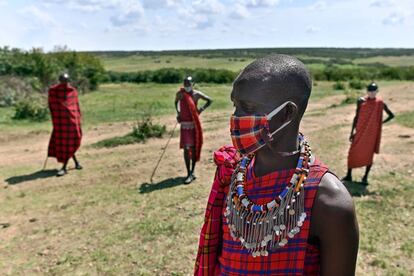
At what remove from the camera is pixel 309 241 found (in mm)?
1408

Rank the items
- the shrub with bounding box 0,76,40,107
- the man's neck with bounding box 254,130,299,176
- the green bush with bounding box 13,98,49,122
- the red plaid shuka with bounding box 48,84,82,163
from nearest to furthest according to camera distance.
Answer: the man's neck with bounding box 254,130,299,176, the red plaid shuka with bounding box 48,84,82,163, the green bush with bounding box 13,98,49,122, the shrub with bounding box 0,76,40,107

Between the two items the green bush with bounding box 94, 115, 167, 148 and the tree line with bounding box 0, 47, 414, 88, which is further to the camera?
the tree line with bounding box 0, 47, 414, 88

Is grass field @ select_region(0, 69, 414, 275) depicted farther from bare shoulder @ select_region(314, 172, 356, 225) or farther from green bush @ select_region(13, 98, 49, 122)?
bare shoulder @ select_region(314, 172, 356, 225)

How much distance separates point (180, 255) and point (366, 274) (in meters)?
1.87

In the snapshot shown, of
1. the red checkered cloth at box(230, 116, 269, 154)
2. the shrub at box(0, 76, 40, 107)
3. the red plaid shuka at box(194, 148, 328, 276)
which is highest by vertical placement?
the red checkered cloth at box(230, 116, 269, 154)

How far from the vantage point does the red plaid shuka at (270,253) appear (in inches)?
54.6

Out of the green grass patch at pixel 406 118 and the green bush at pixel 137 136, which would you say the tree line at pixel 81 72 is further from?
the green bush at pixel 137 136

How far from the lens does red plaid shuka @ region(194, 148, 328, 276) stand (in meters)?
1.39

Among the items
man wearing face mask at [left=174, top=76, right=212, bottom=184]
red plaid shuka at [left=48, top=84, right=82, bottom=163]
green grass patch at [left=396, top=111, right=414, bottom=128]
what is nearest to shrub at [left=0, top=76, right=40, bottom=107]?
red plaid shuka at [left=48, top=84, right=82, bottom=163]

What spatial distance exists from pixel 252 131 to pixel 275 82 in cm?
18

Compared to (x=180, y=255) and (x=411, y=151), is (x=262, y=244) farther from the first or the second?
(x=411, y=151)

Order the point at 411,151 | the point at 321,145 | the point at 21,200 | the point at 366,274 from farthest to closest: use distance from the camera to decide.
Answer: the point at 321,145 < the point at 411,151 < the point at 21,200 < the point at 366,274

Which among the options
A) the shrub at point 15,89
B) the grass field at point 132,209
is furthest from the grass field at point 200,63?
the grass field at point 132,209

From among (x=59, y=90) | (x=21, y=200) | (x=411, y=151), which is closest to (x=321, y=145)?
(x=411, y=151)
